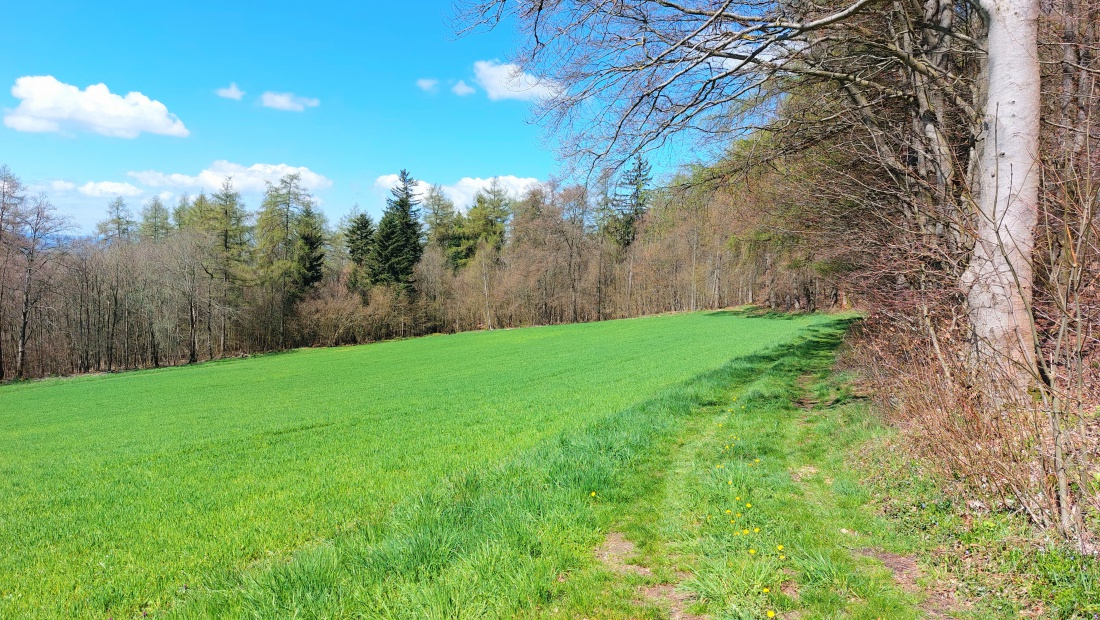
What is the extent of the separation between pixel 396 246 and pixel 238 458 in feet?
129

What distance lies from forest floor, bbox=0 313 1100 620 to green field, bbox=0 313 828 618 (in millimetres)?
55

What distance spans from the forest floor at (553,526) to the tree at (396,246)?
121ft

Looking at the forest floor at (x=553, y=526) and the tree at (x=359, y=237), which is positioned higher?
the tree at (x=359, y=237)

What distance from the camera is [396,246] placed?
1816 inches

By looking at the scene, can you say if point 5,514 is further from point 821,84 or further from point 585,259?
point 585,259

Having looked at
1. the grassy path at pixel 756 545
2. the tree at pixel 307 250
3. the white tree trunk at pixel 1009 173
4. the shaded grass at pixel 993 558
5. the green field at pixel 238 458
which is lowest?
the green field at pixel 238 458

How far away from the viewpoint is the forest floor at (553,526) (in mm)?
2725

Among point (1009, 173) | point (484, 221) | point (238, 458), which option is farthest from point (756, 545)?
point (484, 221)

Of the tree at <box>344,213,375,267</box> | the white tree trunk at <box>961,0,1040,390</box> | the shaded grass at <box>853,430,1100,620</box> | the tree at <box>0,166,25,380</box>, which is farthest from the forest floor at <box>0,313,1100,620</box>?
the tree at <box>344,213,375,267</box>

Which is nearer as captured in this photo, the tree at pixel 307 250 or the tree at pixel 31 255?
the tree at pixel 31 255

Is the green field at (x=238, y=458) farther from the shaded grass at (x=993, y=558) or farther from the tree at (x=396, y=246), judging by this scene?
the tree at (x=396, y=246)

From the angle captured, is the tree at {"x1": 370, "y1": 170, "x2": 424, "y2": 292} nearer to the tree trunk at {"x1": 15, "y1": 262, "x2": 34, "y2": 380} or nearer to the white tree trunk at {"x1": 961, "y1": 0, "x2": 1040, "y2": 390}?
the tree trunk at {"x1": 15, "y1": 262, "x2": 34, "y2": 380}

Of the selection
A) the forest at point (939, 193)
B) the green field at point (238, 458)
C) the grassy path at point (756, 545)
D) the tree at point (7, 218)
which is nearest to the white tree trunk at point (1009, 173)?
the forest at point (939, 193)

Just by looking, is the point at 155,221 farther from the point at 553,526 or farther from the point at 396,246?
the point at 553,526
